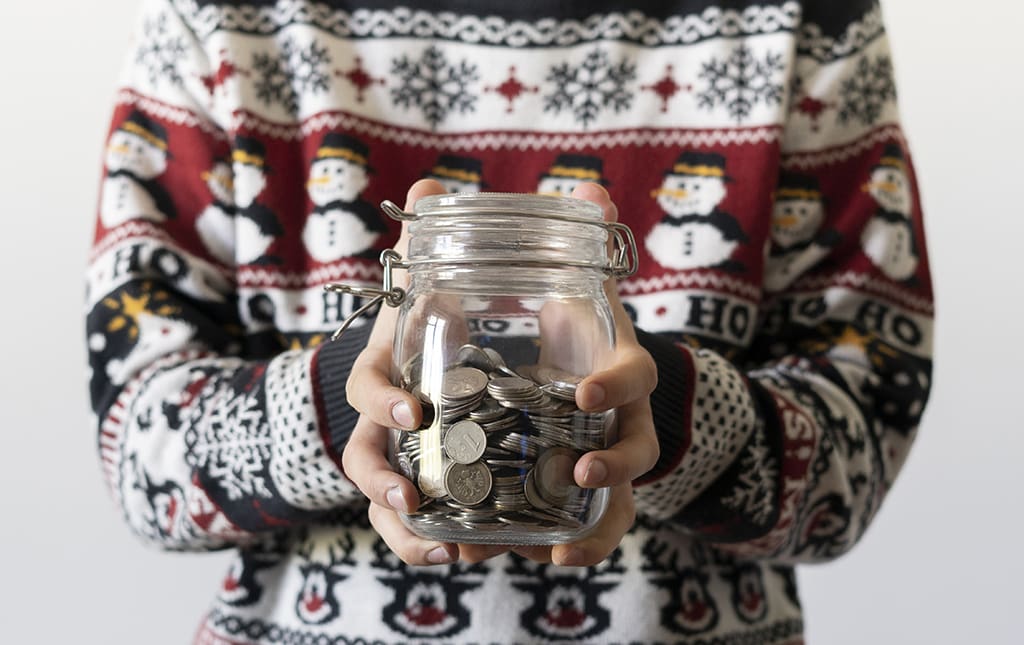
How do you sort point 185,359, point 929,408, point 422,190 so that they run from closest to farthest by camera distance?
point 422,190 < point 185,359 < point 929,408

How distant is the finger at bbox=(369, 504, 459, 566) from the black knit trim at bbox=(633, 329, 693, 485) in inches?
7.8

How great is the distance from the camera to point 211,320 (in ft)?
3.22

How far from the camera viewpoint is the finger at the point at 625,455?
1.75 ft

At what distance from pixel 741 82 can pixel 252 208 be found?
0.42m

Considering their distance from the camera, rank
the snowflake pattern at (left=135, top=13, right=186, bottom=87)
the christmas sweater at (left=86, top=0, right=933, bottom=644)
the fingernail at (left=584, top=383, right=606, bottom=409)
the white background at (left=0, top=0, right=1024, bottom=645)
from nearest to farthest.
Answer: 1. the fingernail at (left=584, top=383, right=606, bottom=409)
2. the christmas sweater at (left=86, top=0, right=933, bottom=644)
3. the snowflake pattern at (left=135, top=13, right=186, bottom=87)
4. the white background at (left=0, top=0, right=1024, bottom=645)

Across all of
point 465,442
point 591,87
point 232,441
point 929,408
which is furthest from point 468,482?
point 929,408

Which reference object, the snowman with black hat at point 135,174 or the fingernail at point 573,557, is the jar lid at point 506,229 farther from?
the snowman with black hat at point 135,174

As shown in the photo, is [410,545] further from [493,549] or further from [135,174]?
[135,174]

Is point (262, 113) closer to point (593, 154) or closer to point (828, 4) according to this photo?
point (593, 154)

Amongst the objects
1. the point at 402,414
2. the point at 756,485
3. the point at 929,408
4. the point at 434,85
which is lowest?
the point at 929,408

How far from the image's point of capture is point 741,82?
991 millimetres

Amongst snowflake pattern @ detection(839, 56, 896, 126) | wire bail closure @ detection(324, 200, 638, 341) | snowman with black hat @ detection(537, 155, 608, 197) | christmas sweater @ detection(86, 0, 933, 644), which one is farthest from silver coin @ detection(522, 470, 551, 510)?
snowflake pattern @ detection(839, 56, 896, 126)

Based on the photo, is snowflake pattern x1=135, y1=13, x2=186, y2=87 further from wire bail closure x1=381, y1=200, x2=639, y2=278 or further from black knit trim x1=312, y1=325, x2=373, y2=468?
wire bail closure x1=381, y1=200, x2=639, y2=278

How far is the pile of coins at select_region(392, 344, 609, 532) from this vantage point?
0.53 meters
